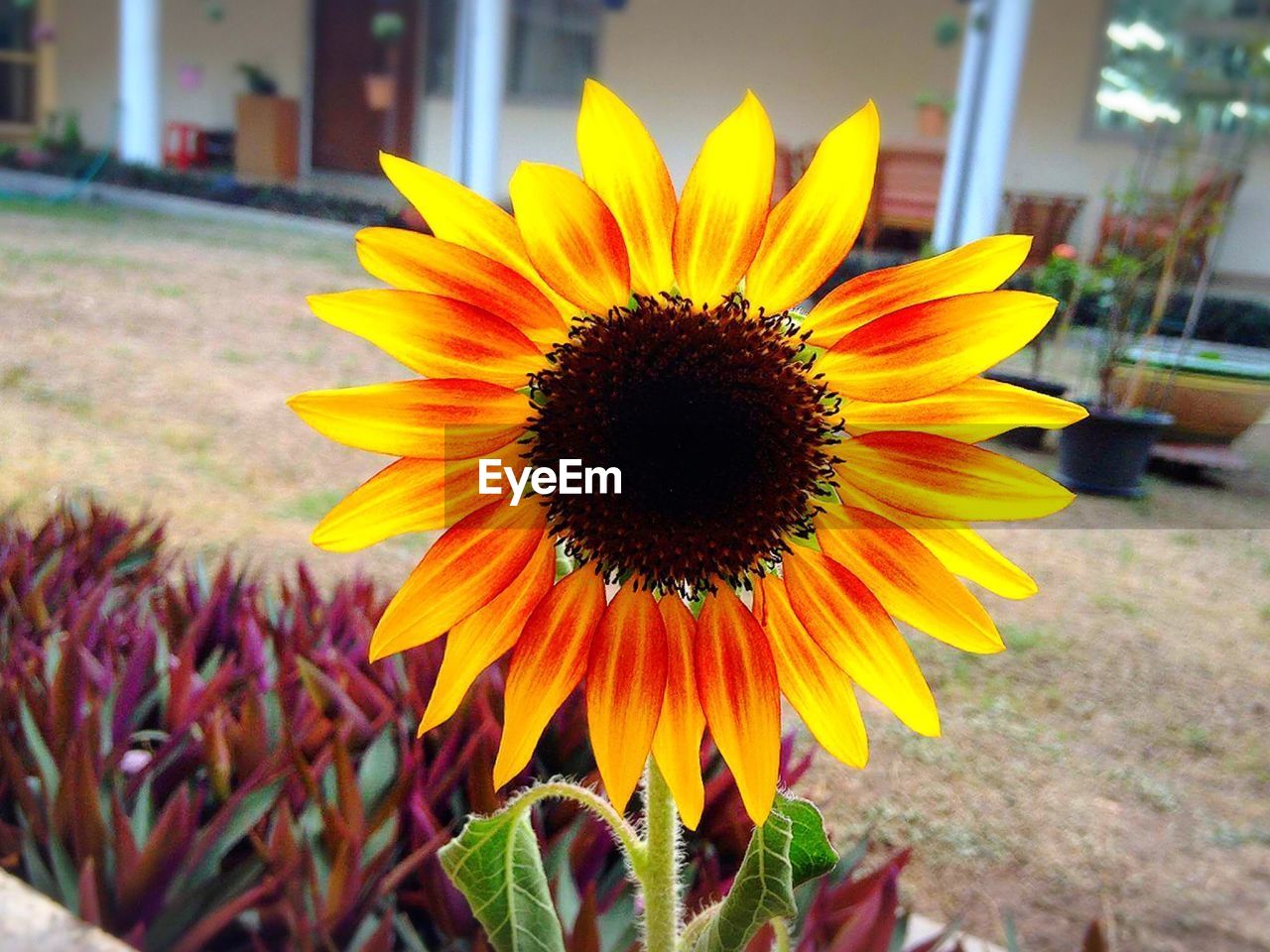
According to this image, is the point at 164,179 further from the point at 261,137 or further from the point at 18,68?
the point at 18,68

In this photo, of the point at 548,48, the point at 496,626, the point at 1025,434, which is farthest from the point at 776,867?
the point at 548,48

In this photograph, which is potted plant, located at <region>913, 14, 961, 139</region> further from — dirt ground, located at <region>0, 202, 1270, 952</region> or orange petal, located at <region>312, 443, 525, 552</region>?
orange petal, located at <region>312, 443, 525, 552</region>

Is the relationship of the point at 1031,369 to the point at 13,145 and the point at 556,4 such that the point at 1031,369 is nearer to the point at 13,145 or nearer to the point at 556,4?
the point at 556,4

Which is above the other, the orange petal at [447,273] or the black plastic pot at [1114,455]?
the orange petal at [447,273]

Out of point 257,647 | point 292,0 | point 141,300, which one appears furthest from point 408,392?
point 292,0

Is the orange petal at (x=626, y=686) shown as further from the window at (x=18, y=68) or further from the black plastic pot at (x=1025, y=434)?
the window at (x=18, y=68)

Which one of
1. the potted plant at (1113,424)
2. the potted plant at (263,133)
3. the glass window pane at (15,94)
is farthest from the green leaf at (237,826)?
the glass window pane at (15,94)
